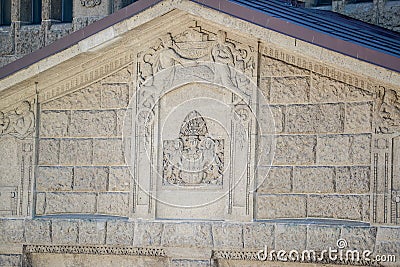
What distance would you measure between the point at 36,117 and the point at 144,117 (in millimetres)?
1835

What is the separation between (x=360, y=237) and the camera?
44.9 ft

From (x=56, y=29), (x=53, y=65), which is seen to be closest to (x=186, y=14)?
(x=53, y=65)

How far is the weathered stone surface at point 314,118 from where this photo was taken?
14055mm

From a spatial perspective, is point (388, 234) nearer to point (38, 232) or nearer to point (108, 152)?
point (108, 152)

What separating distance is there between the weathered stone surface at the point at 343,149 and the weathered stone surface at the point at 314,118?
127 mm

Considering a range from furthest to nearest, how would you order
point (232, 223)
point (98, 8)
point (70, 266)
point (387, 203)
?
point (98, 8) < point (70, 266) < point (232, 223) < point (387, 203)

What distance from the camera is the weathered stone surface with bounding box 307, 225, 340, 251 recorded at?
13.9 meters

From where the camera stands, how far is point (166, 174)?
1532cm

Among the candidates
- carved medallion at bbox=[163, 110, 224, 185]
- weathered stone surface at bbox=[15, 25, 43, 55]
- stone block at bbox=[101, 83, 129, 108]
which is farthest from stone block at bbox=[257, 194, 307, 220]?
weathered stone surface at bbox=[15, 25, 43, 55]

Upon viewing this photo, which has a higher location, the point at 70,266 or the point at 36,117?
the point at 36,117

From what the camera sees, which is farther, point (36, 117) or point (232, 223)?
point (36, 117)

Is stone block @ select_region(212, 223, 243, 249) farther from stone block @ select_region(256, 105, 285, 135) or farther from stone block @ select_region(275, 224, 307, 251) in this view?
stone block @ select_region(256, 105, 285, 135)

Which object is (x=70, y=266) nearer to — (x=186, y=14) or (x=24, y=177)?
A: (x=24, y=177)

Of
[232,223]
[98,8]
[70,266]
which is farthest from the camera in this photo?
[98,8]
